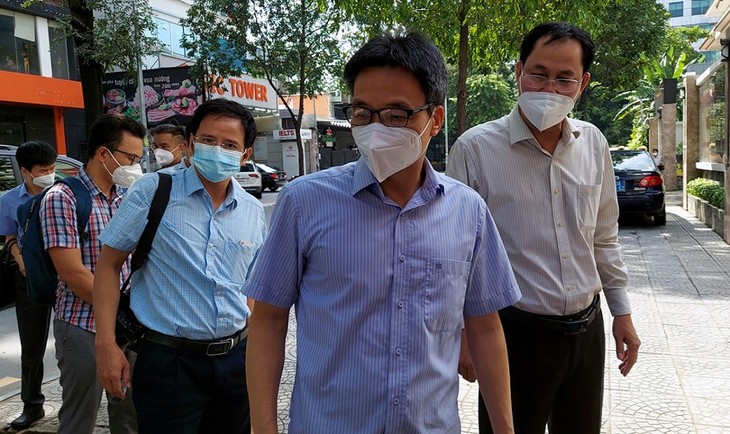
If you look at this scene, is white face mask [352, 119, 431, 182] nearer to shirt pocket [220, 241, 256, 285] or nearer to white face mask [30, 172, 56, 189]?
shirt pocket [220, 241, 256, 285]

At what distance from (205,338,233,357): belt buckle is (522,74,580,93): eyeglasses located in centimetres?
159

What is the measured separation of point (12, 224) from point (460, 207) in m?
4.30

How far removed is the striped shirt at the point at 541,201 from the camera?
96.0 inches

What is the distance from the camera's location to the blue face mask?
276 cm

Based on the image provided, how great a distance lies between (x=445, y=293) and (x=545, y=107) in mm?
1146

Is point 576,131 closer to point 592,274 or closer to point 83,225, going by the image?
point 592,274

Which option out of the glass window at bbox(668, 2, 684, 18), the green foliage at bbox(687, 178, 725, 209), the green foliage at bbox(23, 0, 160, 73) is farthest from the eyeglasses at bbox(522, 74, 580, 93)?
the glass window at bbox(668, 2, 684, 18)

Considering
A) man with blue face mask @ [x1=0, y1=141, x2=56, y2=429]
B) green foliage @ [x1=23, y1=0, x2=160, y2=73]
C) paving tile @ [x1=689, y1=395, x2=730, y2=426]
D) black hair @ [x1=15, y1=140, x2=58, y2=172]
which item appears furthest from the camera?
green foliage @ [x1=23, y1=0, x2=160, y2=73]

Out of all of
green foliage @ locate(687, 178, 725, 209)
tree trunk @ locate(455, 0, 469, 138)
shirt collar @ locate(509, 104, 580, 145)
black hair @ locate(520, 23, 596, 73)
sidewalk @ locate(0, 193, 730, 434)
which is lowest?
sidewalk @ locate(0, 193, 730, 434)

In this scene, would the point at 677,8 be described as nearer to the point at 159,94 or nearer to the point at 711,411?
the point at 159,94

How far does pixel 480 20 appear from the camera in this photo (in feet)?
31.2

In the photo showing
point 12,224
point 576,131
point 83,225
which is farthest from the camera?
point 12,224

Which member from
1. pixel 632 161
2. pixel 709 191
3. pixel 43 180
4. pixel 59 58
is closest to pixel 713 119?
pixel 709 191

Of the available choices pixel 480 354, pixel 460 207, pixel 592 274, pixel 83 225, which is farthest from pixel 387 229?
pixel 83 225
